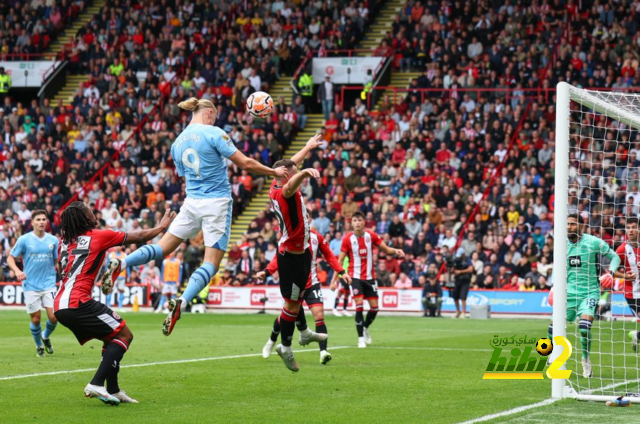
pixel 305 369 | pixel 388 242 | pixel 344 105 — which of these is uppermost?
pixel 344 105

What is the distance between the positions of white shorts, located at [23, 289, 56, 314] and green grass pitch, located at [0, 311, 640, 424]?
76 centimetres

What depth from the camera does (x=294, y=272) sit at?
1268 centimetres

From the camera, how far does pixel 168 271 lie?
104 ft

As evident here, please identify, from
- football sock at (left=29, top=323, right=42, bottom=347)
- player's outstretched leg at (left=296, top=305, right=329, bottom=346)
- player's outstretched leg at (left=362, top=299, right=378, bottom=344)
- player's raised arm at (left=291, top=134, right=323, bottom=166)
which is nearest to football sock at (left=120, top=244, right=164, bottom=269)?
player's raised arm at (left=291, top=134, right=323, bottom=166)

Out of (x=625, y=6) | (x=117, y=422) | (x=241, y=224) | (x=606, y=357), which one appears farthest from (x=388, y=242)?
(x=117, y=422)

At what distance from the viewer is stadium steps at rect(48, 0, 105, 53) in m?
46.8

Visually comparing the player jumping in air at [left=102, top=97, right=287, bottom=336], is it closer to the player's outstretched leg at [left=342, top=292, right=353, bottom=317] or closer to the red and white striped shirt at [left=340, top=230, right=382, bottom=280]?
the red and white striped shirt at [left=340, top=230, right=382, bottom=280]

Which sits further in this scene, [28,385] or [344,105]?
[344,105]

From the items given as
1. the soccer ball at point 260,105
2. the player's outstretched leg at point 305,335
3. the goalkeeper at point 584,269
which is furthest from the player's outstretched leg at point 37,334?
the goalkeeper at point 584,269

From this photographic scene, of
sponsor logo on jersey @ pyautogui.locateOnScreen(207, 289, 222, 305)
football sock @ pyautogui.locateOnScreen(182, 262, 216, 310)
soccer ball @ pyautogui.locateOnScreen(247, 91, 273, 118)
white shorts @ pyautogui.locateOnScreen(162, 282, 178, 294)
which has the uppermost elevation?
soccer ball @ pyautogui.locateOnScreen(247, 91, 273, 118)

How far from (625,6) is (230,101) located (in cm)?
1531

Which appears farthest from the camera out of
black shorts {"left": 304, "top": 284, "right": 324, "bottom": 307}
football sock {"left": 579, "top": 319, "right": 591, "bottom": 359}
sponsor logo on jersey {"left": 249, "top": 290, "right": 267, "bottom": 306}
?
sponsor logo on jersey {"left": 249, "top": 290, "right": 267, "bottom": 306}

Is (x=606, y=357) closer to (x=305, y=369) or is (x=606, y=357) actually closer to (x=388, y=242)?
(x=305, y=369)

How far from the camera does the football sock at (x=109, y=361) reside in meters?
9.70
